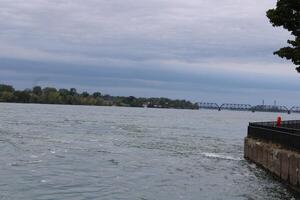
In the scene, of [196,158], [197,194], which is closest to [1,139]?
[196,158]

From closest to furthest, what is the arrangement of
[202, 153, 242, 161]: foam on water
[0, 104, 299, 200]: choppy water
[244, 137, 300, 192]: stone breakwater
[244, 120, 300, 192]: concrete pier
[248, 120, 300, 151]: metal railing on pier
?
[0, 104, 299, 200]: choppy water < [244, 137, 300, 192]: stone breakwater < [244, 120, 300, 192]: concrete pier < [248, 120, 300, 151]: metal railing on pier < [202, 153, 242, 161]: foam on water

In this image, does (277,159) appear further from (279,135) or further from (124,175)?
(124,175)

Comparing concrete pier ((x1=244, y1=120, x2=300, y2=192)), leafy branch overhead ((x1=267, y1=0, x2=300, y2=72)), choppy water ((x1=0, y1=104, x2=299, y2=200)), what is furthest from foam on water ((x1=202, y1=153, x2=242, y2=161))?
leafy branch overhead ((x1=267, y1=0, x2=300, y2=72))

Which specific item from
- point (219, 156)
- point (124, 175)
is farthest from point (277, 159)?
point (219, 156)

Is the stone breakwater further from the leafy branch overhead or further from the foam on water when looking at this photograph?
the leafy branch overhead

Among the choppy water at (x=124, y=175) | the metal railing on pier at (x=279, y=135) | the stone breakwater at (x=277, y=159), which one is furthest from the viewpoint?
the metal railing on pier at (x=279, y=135)

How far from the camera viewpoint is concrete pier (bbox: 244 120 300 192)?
27.7m

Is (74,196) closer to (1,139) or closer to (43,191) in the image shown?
(43,191)

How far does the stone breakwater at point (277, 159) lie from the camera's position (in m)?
27.4

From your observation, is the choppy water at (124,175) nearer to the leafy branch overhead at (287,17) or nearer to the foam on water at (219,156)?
the foam on water at (219,156)

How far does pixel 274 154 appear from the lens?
108ft

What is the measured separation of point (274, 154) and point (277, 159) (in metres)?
0.90

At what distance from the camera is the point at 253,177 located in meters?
34.1

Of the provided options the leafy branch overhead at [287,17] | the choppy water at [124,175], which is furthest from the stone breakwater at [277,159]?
the leafy branch overhead at [287,17]
